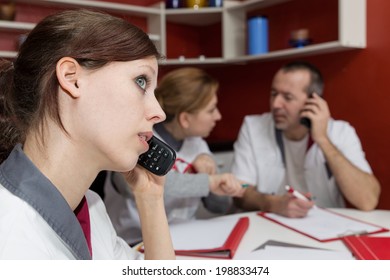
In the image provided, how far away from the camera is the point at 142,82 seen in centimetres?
61

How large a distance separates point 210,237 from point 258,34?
1.50 meters

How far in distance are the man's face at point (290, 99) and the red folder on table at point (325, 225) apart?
56 cm

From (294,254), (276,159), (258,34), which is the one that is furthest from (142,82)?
(258,34)

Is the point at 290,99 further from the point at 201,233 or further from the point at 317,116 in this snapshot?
the point at 201,233

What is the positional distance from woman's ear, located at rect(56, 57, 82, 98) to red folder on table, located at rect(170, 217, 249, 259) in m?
0.51

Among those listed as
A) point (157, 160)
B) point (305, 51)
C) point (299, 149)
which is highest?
point (305, 51)

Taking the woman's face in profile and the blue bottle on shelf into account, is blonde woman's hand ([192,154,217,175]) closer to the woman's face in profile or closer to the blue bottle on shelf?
the woman's face in profile

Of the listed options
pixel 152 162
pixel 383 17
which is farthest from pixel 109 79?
pixel 383 17

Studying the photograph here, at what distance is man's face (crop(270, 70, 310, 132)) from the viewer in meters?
1.78

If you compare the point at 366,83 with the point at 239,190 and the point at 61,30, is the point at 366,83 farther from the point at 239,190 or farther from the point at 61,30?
the point at 61,30

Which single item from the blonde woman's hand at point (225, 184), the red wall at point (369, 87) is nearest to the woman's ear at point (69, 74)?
the blonde woman's hand at point (225, 184)

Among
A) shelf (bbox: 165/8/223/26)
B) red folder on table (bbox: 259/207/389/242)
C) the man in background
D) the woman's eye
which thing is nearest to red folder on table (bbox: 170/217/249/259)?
red folder on table (bbox: 259/207/389/242)

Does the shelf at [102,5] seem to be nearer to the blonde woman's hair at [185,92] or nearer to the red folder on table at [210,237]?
the blonde woman's hair at [185,92]

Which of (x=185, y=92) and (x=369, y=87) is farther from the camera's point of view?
(x=369, y=87)
